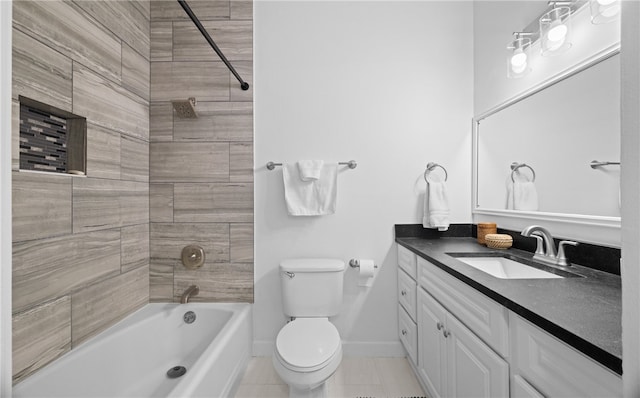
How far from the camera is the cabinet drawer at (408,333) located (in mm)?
1750

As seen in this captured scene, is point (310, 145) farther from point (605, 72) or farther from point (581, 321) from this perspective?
point (581, 321)

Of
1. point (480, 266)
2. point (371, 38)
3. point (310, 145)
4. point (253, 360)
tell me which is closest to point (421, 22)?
point (371, 38)

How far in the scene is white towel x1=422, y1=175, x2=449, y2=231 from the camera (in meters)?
1.98

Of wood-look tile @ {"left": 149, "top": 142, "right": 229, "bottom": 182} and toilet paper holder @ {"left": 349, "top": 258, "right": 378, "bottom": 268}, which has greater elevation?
wood-look tile @ {"left": 149, "top": 142, "right": 229, "bottom": 182}

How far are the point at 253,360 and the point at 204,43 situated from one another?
226 centimetres

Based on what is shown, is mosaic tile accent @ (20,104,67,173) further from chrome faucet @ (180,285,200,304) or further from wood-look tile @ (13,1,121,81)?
chrome faucet @ (180,285,200,304)

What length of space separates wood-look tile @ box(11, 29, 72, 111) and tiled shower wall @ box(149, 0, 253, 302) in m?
0.72

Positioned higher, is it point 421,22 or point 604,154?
point 421,22

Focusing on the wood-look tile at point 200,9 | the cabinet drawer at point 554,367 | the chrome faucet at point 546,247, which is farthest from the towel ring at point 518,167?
the wood-look tile at point 200,9

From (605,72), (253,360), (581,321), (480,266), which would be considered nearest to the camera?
(581,321)

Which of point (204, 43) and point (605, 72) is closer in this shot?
point (605, 72)

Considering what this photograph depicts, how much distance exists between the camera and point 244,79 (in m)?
2.08

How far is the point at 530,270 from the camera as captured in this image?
1.38 meters

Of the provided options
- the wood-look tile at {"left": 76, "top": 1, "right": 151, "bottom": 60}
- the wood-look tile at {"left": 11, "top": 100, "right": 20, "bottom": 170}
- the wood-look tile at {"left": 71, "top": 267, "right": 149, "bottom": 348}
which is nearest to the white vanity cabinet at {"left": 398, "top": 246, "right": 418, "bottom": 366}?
the wood-look tile at {"left": 71, "top": 267, "right": 149, "bottom": 348}
